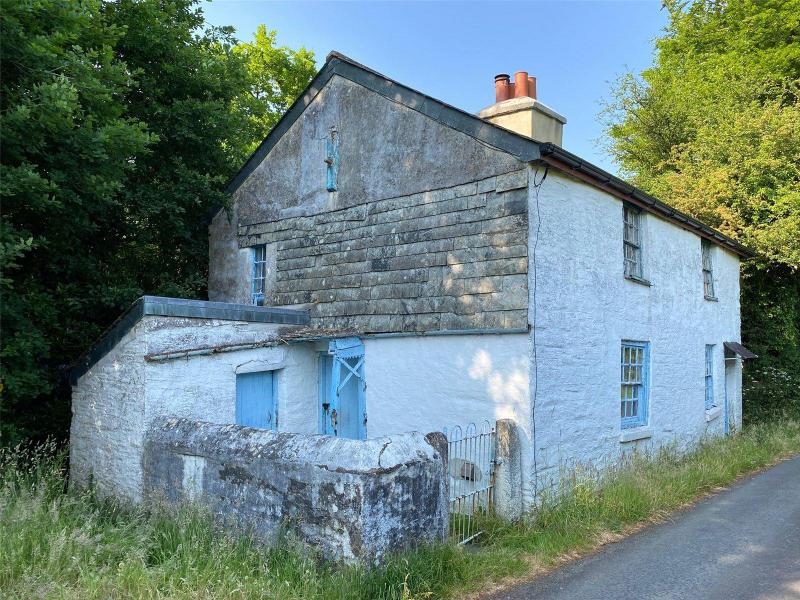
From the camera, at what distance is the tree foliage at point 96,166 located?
326 inches

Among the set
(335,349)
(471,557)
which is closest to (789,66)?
(335,349)

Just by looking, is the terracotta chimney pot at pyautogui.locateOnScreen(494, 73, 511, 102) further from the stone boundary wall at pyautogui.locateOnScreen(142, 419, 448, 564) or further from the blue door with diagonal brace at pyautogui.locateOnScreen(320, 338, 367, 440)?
the stone boundary wall at pyautogui.locateOnScreen(142, 419, 448, 564)

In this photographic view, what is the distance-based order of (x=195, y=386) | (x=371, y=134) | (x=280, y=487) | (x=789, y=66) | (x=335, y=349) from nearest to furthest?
(x=280, y=487), (x=195, y=386), (x=335, y=349), (x=371, y=134), (x=789, y=66)

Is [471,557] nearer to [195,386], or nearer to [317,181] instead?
[195,386]

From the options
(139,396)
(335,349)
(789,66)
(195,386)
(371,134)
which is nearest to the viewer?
(139,396)

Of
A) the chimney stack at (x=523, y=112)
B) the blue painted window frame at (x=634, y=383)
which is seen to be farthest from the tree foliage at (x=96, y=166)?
the blue painted window frame at (x=634, y=383)

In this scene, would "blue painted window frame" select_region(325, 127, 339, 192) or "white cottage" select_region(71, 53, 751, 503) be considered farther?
"blue painted window frame" select_region(325, 127, 339, 192)

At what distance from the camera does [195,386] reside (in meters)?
8.59

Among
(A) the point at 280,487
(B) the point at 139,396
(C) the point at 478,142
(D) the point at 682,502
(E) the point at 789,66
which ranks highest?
(E) the point at 789,66

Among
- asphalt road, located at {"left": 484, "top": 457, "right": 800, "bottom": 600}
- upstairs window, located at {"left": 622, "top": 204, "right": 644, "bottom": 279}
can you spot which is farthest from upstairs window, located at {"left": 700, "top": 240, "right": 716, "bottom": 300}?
asphalt road, located at {"left": 484, "top": 457, "right": 800, "bottom": 600}

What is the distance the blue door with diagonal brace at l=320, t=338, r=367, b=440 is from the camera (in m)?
9.78

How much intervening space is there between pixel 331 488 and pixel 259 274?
7733 mm

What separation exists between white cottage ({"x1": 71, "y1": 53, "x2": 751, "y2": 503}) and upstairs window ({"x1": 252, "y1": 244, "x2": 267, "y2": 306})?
0.05m

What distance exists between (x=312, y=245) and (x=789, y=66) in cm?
2028
